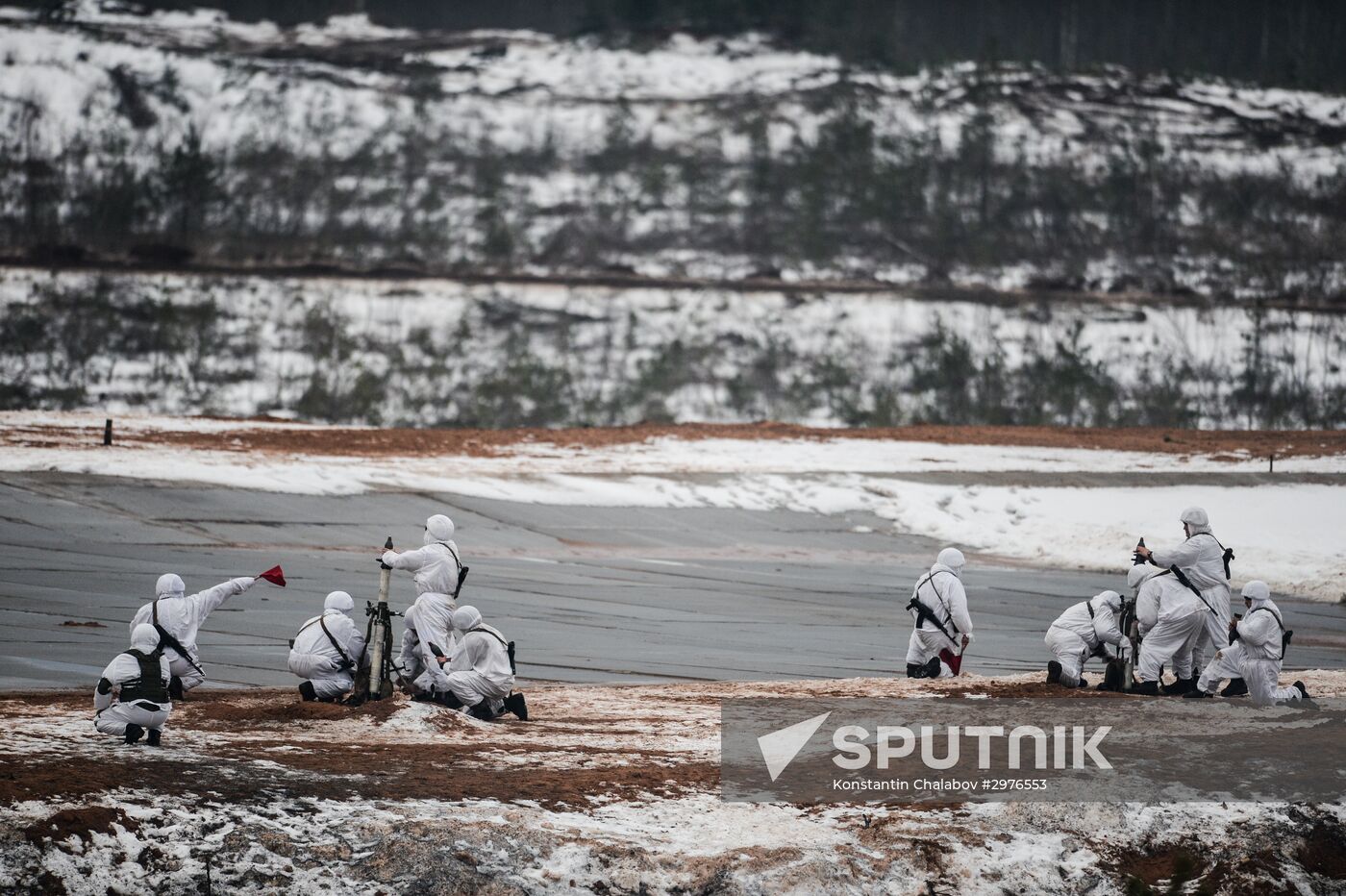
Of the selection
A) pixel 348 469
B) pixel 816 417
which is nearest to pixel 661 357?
pixel 816 417

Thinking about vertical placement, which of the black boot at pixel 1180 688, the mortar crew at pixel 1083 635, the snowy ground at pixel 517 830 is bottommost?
the snowy ground at pixel 517 830

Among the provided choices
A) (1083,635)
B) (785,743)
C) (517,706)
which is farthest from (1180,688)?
(517,706)

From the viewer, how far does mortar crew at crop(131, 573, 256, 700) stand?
35.9 ft

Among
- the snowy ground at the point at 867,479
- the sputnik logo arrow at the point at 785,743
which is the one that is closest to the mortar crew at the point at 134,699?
the sputnik logo arrow at the point at 785,743

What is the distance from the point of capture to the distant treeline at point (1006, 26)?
7906 centimetres

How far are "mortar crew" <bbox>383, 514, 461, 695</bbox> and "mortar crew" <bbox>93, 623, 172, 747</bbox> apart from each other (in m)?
2.76

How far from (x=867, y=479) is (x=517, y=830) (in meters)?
25.2

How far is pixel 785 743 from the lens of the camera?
438 inches

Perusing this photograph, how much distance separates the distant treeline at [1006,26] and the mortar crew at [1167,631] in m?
68.0

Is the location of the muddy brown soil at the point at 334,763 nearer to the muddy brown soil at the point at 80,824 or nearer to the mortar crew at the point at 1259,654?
the muddy brown soil at the point at 80,824

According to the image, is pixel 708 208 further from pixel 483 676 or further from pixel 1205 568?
pixel 483 676

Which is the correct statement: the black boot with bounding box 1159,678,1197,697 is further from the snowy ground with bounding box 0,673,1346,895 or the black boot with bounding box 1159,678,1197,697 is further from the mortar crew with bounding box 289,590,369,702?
the mortar crew with bounding box 289,590,369,702

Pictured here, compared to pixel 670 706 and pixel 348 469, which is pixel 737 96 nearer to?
pixel 348 469

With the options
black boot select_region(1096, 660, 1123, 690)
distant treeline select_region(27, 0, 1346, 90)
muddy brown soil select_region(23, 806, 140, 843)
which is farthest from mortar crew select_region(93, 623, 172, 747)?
distant treeline select_region(27, 0, 1346, 90)
